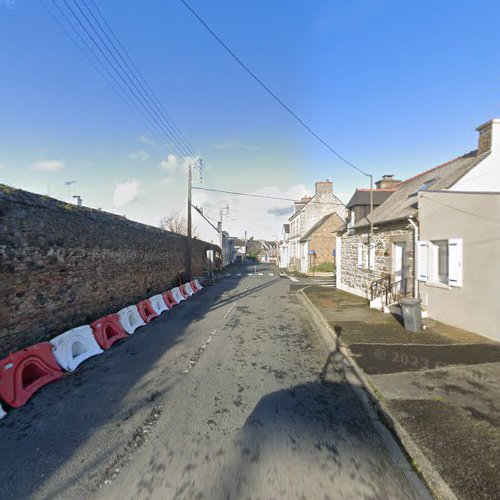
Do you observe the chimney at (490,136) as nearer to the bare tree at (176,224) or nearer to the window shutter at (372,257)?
the window shutter at (372,257)

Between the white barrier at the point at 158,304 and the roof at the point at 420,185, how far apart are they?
9106 millimetres

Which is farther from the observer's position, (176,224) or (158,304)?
(176,224)

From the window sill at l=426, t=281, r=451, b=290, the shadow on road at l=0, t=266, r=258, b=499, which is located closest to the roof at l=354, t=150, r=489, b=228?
the window sill at l=426, t=281, r=451, b=290

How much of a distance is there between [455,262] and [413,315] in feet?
5.79

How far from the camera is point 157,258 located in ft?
42.5

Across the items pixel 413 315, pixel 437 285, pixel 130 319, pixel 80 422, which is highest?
pixel 437 285

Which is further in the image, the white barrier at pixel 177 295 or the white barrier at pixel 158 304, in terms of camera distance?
the white barrier at pixel 177 295

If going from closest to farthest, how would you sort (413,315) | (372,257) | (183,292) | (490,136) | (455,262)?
1. (455,262)
2. (413,315)
3. (490,136)
4. (372,257)
5. (183,292)

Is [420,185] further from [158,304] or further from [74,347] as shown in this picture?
[74,347]

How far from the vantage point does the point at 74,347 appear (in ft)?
18.7

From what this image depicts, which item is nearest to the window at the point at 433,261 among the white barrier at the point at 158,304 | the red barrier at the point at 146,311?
the red barrier at the point at 146,311

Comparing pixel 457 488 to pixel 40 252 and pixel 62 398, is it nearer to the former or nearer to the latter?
pixel 62 398

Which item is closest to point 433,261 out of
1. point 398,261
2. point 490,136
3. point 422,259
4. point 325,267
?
point 422,259

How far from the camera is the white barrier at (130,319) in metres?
7.60
